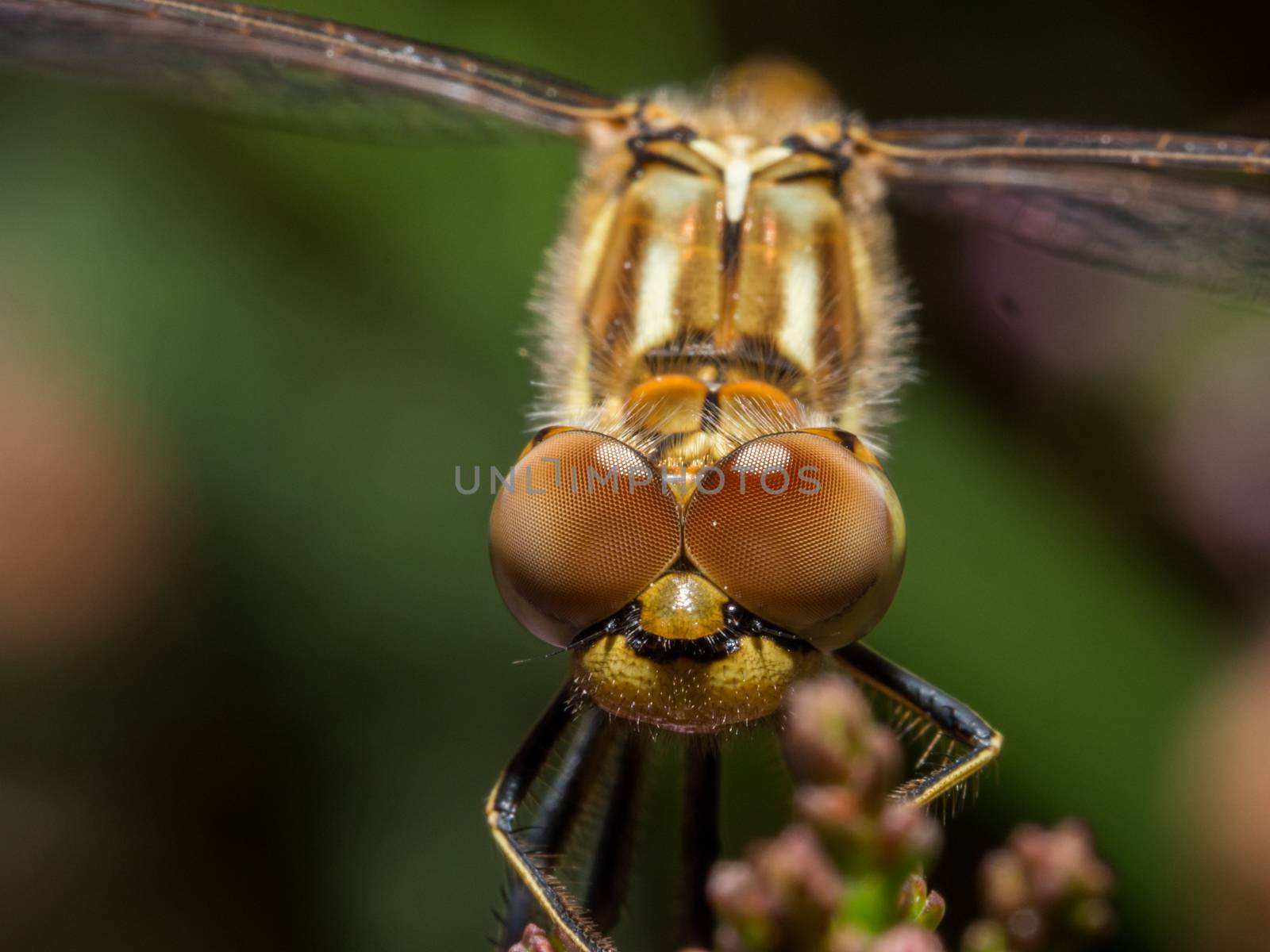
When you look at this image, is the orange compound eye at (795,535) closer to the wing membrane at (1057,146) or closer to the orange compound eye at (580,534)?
the orange compound eye at (580,534)

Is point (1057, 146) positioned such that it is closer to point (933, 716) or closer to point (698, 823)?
point (933, 716)

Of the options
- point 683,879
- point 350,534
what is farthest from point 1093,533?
point 350,534

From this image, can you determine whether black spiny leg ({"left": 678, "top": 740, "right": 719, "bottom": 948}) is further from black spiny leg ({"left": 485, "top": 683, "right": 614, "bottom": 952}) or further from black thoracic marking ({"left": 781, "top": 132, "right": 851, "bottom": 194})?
black thoracic marking ({"left": 781, "top": 132, "right": 851, "bottom": 194})

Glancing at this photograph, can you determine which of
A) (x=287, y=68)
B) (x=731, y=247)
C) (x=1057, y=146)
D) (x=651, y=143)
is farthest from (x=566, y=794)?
(x=287, y=68)

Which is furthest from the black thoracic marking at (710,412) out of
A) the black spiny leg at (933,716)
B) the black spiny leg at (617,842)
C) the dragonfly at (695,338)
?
the black spiny leg at (617,842)

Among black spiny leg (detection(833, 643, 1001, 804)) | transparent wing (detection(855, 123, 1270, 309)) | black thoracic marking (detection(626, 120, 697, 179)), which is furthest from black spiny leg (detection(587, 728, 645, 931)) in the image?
transparent wing (detection(855, 123, 1270, 309))
